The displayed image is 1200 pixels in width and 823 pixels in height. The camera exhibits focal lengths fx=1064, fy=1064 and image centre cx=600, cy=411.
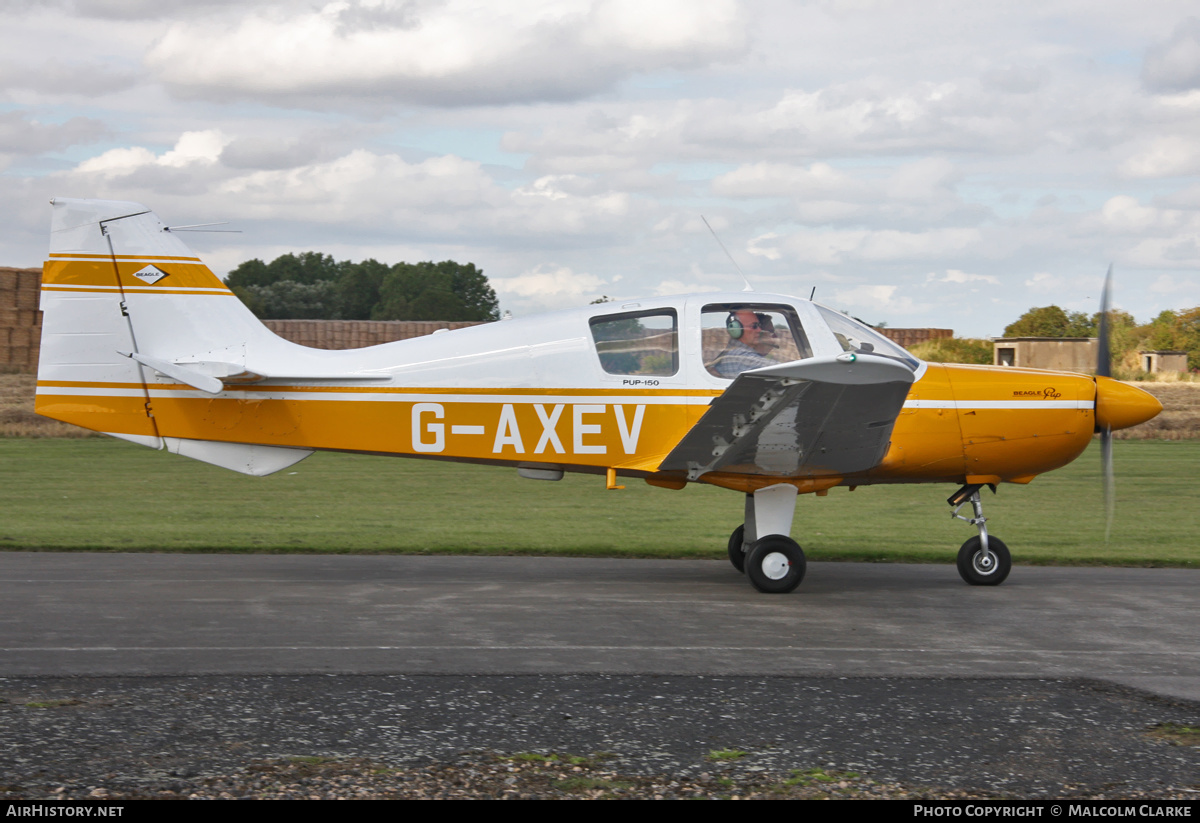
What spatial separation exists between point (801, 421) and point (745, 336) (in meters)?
0.99

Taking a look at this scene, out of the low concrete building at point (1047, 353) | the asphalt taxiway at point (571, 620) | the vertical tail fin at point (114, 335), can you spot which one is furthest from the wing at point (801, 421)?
the low concrete building at point (1047, 353)

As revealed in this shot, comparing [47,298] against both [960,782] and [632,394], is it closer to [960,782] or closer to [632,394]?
[632,394]

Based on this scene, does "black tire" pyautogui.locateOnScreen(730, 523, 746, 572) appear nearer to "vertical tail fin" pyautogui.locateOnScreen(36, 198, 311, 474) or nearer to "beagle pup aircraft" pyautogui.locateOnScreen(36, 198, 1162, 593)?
"beagle pup aircraft" pyautogui.locateOnScreen(36, 198, 1162, 593)

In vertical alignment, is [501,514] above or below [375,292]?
below

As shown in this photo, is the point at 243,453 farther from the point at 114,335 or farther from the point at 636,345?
the point at 636,345

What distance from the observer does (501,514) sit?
15.1 metres

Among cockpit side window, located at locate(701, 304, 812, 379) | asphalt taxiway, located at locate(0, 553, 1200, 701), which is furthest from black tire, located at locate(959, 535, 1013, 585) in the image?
cockpit side window, located at locate(701, 304, 812, 379)

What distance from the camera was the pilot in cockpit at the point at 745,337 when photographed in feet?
29.3

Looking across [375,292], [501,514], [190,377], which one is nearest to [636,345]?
[190,377]

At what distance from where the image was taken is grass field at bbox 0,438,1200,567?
11.8 meters

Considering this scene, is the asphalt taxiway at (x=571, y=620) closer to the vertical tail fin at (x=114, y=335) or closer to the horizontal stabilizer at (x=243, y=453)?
the horizontal stabilizer at (x=243, y=453)

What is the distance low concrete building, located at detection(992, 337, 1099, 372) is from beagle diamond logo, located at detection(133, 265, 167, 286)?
3556 centimetres

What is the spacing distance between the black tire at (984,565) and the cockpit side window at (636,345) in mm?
3192
